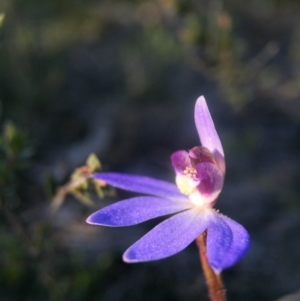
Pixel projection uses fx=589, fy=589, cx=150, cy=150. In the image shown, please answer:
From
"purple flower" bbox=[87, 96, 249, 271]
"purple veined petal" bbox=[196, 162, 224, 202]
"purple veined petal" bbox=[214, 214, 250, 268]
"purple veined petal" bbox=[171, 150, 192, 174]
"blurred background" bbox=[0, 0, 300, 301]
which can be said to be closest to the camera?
"purple veined petal" bbox=[214, 214, 250, 268]

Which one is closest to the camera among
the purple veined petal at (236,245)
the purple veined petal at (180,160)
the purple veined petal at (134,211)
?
the purple veined petal at (236,245)

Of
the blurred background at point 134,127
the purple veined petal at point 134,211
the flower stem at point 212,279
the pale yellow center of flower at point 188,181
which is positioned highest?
the blurred background at point 134,127

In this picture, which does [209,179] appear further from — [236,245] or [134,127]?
[134,127]

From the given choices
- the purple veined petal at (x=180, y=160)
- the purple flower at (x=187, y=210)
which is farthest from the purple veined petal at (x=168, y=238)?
the purple veined petal at (x=180, y=160)

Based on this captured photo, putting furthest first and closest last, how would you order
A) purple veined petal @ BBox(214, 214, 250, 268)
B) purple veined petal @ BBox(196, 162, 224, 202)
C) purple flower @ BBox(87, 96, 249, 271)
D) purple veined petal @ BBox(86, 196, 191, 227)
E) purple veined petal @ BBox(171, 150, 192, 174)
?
purple veined petal @ BBox(171, 150, 192, 174) → purple veined petal @ BBox(196, 162, 224, 202) → purple veined petal @ BBox(86, 196, 191, 227) → purple flower @ BBox(87, 96, 249, 271) → purple veined petal @ BBox(214, 214, 250, 268)

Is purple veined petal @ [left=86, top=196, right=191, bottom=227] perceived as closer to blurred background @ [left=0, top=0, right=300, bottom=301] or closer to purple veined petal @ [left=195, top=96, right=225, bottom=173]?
purple veined petal @ [left=195, top=96, right=225, bottom=173]

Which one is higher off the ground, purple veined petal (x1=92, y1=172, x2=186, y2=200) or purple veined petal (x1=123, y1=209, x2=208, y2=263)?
purple veined petal (x1=92, y1=172, x2=186, y2=200)

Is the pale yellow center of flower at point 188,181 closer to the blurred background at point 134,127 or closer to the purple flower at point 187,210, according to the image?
the purple flower at point 187,210

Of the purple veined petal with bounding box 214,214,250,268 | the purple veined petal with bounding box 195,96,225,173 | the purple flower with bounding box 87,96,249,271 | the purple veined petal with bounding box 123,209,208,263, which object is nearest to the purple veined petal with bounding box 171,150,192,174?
the purple flower with bounding box 87,96,249,271

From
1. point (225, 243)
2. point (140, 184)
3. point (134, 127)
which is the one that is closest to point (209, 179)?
point (140, 184)
